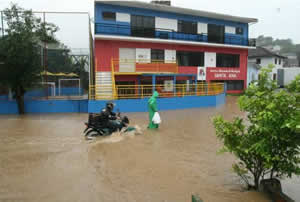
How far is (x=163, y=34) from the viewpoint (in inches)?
787

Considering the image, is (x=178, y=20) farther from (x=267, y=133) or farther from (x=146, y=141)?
(x=267, y=133)

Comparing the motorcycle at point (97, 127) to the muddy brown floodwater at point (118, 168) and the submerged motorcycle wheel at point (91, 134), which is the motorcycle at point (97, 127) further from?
the muddy brown floodwater at point (118, 168)

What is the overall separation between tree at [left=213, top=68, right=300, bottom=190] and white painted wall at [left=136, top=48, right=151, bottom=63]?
1546 centimetres

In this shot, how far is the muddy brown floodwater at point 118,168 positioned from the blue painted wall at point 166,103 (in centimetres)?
460

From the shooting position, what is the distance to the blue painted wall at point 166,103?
13.6 metres

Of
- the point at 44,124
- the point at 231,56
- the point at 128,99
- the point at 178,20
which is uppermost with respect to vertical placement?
the point at 178,20

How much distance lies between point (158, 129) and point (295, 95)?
21.2 ft

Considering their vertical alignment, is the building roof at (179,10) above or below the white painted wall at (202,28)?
above

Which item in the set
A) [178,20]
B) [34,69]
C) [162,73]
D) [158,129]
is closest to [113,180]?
[158,129]

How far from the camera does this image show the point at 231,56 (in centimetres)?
2391

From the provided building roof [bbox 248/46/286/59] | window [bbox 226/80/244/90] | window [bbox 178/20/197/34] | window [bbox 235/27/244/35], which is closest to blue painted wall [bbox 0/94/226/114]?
window [bbox 178/20/197/34]

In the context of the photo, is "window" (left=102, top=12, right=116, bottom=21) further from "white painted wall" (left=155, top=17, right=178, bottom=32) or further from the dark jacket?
the dark jacket

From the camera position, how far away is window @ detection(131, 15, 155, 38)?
19031mm

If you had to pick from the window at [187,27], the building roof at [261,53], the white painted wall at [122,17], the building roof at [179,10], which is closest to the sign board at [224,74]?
the window at [187,27]
